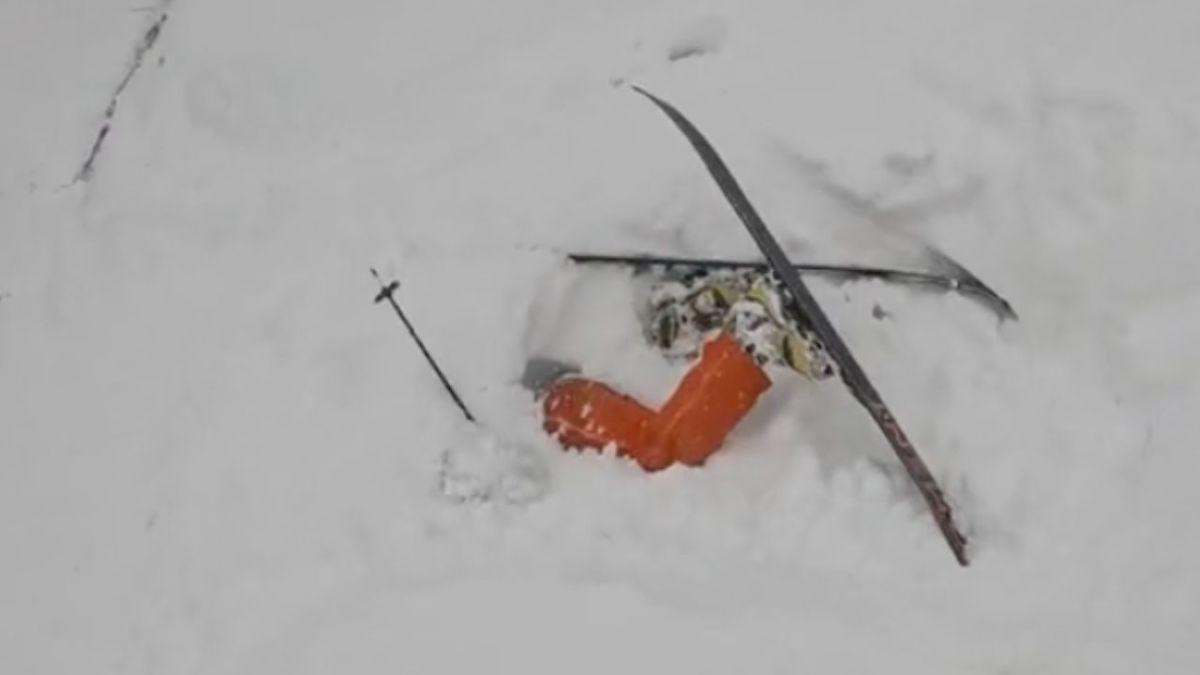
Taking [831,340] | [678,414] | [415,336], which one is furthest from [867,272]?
[415,336]

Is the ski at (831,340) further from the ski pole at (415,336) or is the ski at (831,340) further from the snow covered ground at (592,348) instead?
the ski pole at (415,336)

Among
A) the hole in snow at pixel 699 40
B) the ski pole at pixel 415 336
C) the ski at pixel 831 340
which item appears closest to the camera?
the ski at pixel 831 340

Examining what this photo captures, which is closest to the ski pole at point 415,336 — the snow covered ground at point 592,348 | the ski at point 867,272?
the snow covered ground at point 592,348

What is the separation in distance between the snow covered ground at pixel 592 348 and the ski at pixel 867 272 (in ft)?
0.05

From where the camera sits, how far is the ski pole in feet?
6.45

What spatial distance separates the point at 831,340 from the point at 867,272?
0.11 m

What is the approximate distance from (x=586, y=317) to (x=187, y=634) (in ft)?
1.69

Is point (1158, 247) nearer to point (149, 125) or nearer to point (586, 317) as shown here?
point (586, 317)

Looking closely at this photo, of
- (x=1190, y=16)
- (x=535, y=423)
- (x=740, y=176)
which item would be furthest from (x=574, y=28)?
(x=1190, y=16)

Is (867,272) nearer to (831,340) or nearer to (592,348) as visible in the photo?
(831,340)

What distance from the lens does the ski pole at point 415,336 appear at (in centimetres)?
197

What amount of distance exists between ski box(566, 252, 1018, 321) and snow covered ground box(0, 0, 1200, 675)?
0.01 metres

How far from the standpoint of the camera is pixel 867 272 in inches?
74.6

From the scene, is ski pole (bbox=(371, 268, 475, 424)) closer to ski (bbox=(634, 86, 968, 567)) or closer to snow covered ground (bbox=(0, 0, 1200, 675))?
snow covered ground (bbox=(0, 0, 1200, 675))
